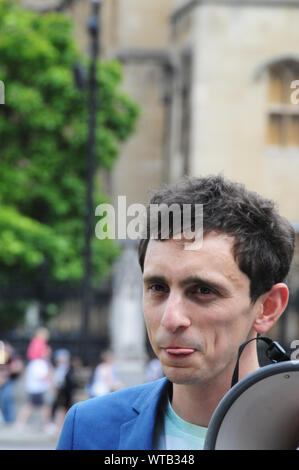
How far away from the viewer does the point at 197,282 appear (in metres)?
2.16

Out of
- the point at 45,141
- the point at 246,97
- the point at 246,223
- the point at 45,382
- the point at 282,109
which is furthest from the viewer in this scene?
the point at 246,97

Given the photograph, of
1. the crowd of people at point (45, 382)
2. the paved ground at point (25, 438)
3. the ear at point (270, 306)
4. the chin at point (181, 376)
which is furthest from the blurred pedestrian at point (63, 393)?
the chin at point (181, 376)

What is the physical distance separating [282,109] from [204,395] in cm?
2598

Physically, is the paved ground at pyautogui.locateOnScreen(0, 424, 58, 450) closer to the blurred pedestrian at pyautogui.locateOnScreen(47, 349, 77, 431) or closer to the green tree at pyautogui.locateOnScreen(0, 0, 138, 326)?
the blurred pedestrian at pyautogui.locateOnScreen(47, 349, 77, 431)

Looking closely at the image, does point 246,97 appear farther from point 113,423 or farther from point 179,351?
point 179,351

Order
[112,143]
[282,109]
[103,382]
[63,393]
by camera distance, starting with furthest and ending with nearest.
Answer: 1. [282,109]
2. [112,143]
3. [63,393]
4. [103,382]

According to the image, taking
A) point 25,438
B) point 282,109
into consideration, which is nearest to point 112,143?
point 282,109

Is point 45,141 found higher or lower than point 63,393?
higher

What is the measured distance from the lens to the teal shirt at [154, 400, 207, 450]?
2.30 meters

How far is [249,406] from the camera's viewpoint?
6.58 feet

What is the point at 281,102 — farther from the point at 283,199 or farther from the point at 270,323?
the point at 270,323

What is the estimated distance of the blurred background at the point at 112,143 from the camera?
23469mm

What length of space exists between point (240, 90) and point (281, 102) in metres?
1.13

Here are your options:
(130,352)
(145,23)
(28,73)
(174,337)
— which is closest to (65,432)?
(174,337)
